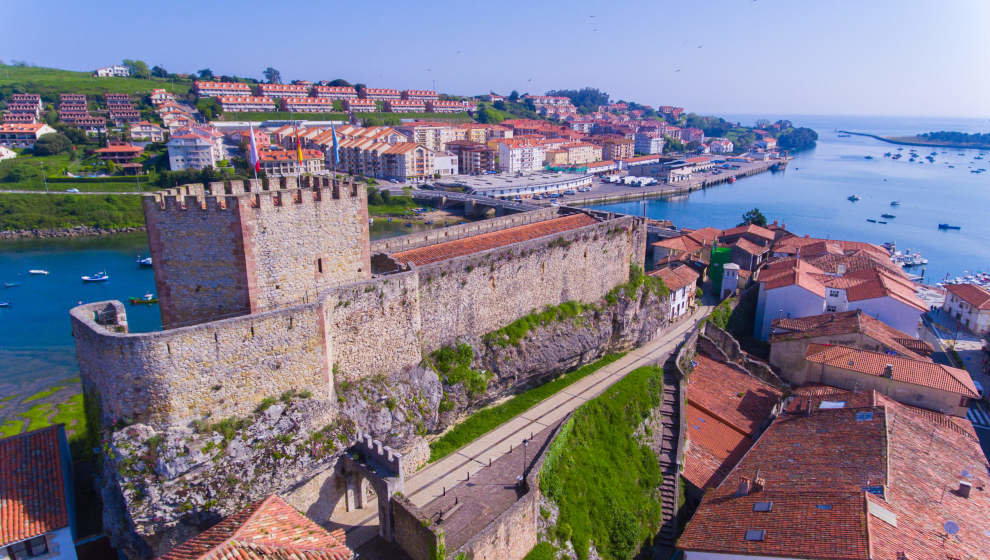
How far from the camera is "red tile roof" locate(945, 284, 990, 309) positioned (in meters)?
37.1

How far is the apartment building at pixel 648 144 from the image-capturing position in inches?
6235

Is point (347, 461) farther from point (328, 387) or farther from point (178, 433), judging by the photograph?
point (178, 433)

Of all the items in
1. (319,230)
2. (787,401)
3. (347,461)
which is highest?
(319,230)

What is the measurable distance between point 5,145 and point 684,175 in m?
119

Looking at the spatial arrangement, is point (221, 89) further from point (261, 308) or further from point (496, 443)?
point (496, 443)

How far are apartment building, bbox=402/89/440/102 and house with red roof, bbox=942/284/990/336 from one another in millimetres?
135752

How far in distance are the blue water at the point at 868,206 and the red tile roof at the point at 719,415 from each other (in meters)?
43.6

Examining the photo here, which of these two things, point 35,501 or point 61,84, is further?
point 61,84

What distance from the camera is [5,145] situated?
8694 cm

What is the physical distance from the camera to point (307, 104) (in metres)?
129

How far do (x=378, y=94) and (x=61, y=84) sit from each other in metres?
70.2

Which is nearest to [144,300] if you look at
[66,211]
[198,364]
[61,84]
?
[66,211]

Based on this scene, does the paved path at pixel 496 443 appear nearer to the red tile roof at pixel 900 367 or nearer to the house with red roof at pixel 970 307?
the red tile roof at pixel 900 367

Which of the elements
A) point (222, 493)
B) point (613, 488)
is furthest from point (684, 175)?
point (222, 493)
